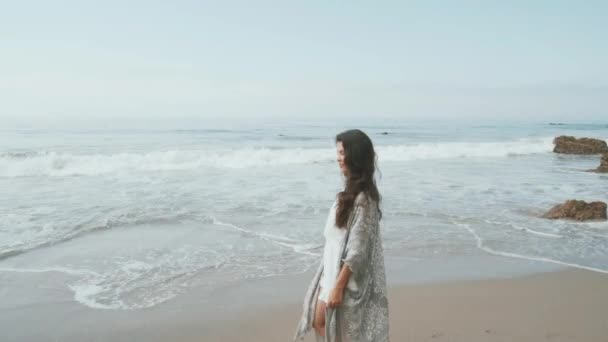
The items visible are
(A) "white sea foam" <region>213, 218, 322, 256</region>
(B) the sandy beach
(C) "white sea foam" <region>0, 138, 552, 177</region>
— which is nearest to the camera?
(B) the sandy beach

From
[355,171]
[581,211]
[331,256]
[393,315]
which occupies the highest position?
[355,171]

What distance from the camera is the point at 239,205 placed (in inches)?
426

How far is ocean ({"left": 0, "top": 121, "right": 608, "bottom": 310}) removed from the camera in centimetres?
619

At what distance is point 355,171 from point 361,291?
633 millimetres

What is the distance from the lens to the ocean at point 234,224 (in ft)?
20.3

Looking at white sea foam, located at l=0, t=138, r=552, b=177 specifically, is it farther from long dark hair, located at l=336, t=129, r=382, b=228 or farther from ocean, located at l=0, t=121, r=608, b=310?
long dark hair, located at l=336, t=129, r=382, b=228

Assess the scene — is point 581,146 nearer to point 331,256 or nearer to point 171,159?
point 171,159

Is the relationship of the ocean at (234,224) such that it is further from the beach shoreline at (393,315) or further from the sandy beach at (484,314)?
the sandy beach at (484,314)

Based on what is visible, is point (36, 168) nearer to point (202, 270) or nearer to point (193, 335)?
point (202, 270)

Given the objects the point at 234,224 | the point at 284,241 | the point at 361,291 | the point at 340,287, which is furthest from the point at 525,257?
the point at 340,287

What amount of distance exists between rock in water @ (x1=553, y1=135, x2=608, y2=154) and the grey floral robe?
28.8 meters

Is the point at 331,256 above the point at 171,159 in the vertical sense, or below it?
above

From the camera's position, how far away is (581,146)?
2703 cm

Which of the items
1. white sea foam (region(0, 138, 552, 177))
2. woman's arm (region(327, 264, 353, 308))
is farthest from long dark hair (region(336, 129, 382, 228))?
white sea foam (region(0, 138, 552, 177))
